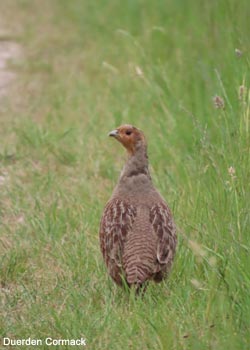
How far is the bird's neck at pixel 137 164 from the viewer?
5.52m

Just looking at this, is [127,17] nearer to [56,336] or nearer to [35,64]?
[35,64]

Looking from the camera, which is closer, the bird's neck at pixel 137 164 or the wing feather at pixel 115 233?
the wing feather at pixel 115 233

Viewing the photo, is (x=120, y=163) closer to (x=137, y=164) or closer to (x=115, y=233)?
(x=137, y=164)

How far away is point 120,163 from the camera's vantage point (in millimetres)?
7594

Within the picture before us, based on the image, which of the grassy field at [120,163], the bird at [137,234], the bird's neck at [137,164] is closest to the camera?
the grassy field at [120,163]

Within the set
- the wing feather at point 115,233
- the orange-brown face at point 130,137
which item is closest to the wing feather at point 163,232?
the wing feather at point 115,233

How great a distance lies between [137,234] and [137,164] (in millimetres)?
523

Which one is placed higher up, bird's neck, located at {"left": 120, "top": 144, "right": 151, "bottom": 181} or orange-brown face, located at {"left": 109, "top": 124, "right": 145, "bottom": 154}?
orange-brown face, located at {"left": 109, "top": 124, "right": 145, "bottom": 154}

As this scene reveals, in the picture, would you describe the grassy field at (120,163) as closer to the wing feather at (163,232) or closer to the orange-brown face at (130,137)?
the wing feather at (163,232)

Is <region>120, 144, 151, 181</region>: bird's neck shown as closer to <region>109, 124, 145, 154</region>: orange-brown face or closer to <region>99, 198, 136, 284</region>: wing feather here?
<region>109, 124, 145, 154</region>: orange-brown face

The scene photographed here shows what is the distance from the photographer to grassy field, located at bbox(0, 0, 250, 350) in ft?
15.5

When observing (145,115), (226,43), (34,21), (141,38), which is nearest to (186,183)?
(226,43)

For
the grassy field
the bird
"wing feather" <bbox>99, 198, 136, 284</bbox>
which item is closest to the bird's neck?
the bird

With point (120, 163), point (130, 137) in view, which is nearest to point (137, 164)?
point (130, 137)
